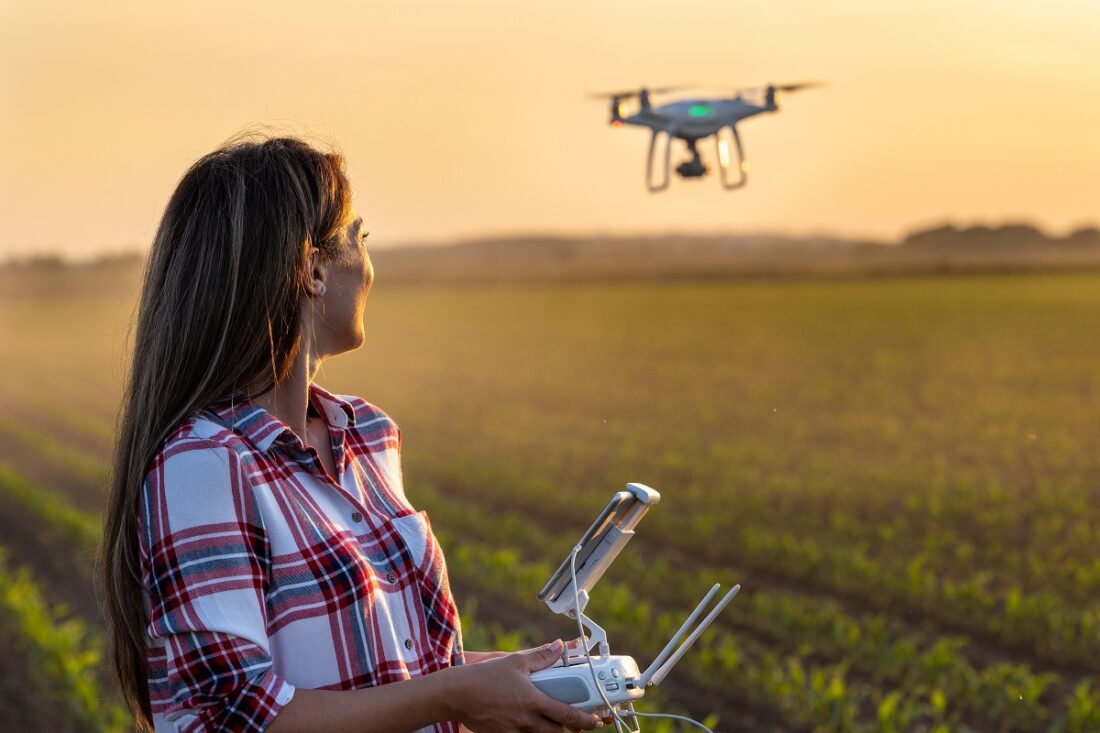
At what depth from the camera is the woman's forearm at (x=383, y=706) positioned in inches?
70.6

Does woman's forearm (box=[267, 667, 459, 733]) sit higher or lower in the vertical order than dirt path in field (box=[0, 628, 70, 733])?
higher

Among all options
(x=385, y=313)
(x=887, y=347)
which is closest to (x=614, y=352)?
(x=887, y=347)

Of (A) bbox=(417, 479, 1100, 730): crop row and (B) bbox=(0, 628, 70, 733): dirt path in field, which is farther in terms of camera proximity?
(A) bbox=(417, 479, 1100, 730): crop row

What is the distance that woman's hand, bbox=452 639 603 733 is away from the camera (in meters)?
1.80

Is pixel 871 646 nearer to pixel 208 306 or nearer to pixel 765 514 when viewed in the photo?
pixel 765 514

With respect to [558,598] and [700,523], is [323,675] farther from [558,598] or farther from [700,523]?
[700,523]

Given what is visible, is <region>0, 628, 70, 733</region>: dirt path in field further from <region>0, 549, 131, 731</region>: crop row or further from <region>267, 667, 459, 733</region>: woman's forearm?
<region>267, 667, 459, 733</region>: woman's forearm

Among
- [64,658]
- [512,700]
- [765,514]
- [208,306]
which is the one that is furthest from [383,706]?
[765,514]

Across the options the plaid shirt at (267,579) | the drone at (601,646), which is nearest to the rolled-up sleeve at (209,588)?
the plaid shirt at (267,579)

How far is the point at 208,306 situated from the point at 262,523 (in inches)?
13.4

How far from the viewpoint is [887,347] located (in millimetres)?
29984

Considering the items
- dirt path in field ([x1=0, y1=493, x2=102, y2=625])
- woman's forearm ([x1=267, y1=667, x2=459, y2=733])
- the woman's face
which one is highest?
the woman's face

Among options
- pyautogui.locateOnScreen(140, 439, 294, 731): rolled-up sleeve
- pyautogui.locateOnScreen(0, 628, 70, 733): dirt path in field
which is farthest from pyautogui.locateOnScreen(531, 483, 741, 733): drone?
pyautogui.locateOnScreen(0, 628, 70, 733): dirt path in field

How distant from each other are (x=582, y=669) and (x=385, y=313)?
161ft
